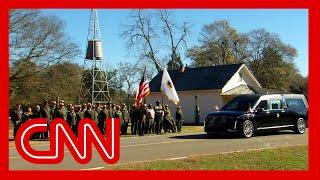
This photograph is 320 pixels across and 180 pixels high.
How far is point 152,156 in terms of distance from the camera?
15.2 metres

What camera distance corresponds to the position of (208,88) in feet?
158

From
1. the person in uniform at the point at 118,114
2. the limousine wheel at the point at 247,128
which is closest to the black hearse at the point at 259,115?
the limousine wheel at the point at 247,128

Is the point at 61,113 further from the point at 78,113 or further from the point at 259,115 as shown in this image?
the point at 259,115

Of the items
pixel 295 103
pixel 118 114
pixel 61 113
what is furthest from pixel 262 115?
pixel 61 113

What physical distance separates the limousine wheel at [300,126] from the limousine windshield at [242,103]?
2571mm

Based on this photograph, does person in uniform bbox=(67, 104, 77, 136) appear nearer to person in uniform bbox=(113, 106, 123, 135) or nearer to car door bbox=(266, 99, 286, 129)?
person in uniform bbox=(113, 106, 123, 135)

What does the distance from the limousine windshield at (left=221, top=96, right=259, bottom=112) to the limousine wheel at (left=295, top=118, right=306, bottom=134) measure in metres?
2.57

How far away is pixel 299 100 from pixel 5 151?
14829 mm

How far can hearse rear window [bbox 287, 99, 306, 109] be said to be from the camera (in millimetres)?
24750

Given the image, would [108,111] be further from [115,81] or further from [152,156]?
[115,81]

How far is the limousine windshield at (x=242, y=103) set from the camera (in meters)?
23.1

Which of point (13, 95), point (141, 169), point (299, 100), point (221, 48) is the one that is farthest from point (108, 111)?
point (221, 48)

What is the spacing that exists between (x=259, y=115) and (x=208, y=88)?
Answer: 25.1 metres

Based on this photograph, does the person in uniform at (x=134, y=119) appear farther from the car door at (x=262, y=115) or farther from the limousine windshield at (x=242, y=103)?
the car door at (x=262, y=115)
